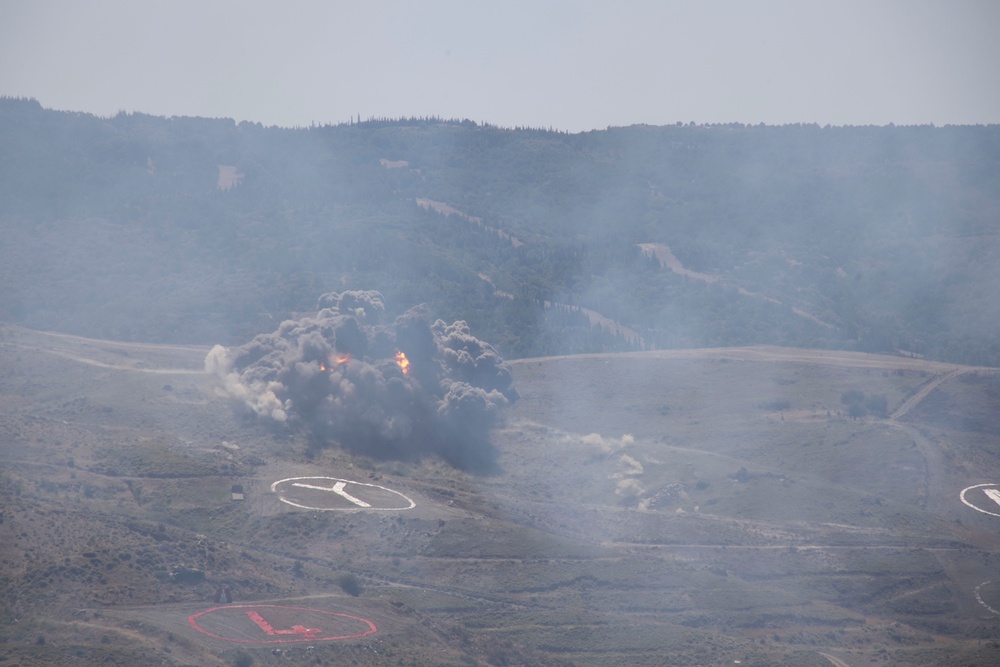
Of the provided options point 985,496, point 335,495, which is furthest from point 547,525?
point 985,496

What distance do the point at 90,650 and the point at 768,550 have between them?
6450cm

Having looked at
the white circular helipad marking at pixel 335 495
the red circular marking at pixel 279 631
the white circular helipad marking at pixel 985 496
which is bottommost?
the red circular marking at pixel 279 631

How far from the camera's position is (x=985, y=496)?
126 m

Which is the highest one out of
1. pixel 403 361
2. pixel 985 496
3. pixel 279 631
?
pixel 403 361

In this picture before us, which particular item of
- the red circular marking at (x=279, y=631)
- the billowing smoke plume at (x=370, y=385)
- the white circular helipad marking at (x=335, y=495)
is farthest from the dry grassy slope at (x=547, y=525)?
the billowing smoke plume at (x=370, y=385)

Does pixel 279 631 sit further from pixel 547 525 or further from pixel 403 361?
pixel 403 361

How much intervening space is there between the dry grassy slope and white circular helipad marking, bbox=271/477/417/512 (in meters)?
1.99

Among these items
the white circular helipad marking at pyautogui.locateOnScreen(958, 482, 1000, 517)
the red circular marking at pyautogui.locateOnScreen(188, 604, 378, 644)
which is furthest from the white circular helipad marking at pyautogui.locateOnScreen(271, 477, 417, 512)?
the white circular helipad marking at pyautogui.locateOnScreen(958, 482, 1000, 517)

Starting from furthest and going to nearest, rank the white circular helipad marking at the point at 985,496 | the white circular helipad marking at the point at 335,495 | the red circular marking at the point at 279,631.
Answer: the white circular helipad marking at the point at 985,496
the white circular helipad marking at the point at 335,495
the red circular marking at the point at 279,631

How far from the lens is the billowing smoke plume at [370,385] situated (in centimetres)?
13312

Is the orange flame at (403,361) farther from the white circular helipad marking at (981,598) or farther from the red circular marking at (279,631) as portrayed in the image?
the white circular helipad marking at (981,598)

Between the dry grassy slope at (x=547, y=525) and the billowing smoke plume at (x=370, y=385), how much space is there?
391cm

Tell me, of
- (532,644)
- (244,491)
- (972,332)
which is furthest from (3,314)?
(972,332)

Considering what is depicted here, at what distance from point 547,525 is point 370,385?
32.4 m
